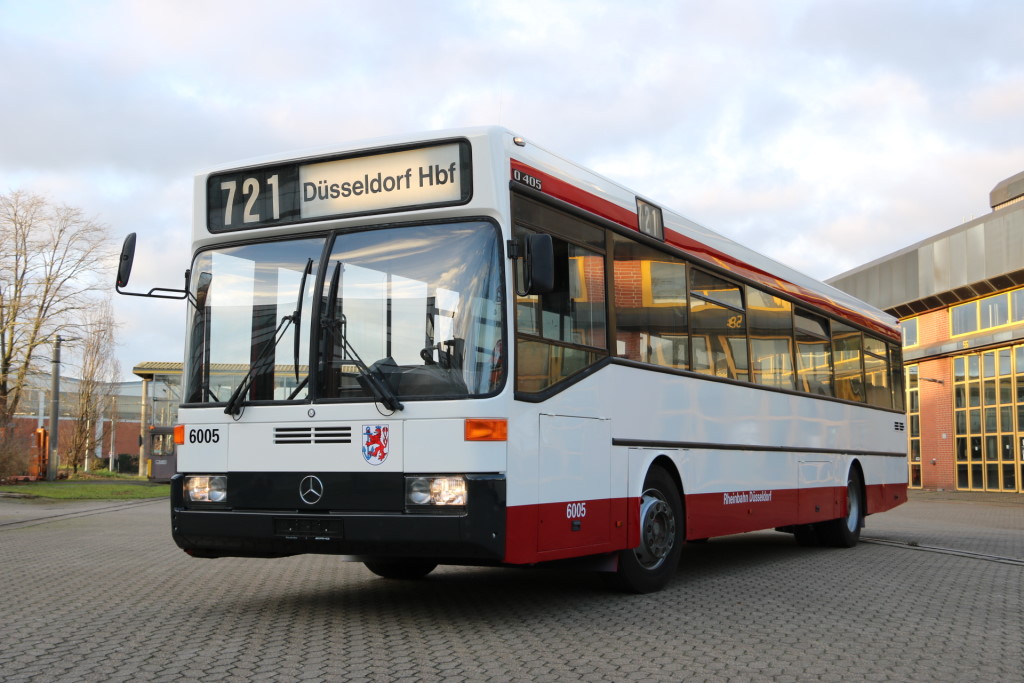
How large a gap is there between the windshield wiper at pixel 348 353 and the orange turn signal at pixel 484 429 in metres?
0.46

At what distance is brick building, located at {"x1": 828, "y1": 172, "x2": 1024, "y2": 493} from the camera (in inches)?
1432

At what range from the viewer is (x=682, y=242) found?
388 inches

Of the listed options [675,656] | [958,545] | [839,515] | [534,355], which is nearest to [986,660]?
[675,656]

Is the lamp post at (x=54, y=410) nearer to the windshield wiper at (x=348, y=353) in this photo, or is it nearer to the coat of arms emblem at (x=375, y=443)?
the windshield wiper at (x=348, y=353)

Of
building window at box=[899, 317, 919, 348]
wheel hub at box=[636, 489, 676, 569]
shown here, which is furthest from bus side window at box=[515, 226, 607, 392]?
building window at box=[899, 317, 919, 348]

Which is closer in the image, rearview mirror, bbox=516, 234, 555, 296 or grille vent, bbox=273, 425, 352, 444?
rearview mirror, bbox=516, 234, 555, 296

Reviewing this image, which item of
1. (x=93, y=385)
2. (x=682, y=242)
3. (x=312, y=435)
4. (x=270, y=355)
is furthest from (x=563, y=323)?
(x=93, y=385)

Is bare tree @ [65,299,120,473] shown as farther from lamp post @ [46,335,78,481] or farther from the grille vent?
the grille vent

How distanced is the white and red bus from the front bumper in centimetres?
1

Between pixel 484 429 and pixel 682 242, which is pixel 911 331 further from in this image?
pixel 484 429

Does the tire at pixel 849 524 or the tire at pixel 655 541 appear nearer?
the tire at pixel 655 541

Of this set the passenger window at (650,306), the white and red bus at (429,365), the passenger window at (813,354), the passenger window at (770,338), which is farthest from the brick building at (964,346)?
the white and red bus at (429,365)

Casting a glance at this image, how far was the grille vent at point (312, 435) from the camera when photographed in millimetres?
6969

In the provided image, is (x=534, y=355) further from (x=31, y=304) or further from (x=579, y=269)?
(x=31, y=304)
